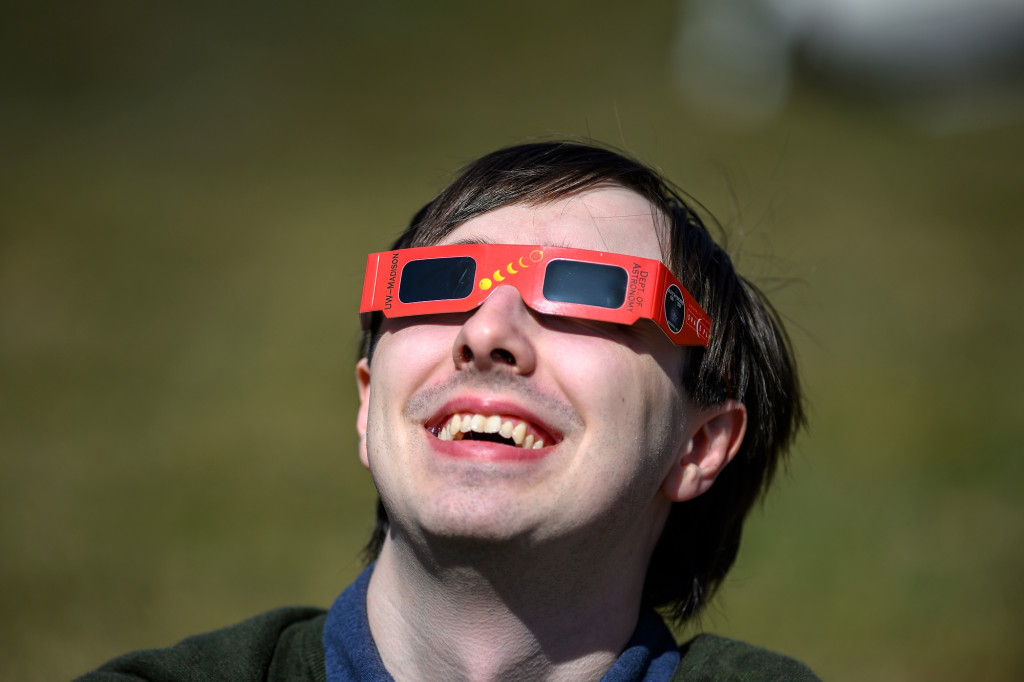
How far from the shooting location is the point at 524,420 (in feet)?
6.57

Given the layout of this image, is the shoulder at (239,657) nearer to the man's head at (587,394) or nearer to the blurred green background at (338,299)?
the man's head at (587,394)

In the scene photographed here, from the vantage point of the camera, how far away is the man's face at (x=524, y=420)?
1.92m

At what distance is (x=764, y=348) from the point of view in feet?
8.71

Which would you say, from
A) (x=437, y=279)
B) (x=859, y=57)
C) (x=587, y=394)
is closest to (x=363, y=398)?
(x=437, y=279)

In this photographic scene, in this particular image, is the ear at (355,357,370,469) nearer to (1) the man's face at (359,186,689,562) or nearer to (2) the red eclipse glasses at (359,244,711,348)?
(1) the man's face at (359,186,689,562)

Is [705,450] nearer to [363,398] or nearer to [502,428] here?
[502,428]

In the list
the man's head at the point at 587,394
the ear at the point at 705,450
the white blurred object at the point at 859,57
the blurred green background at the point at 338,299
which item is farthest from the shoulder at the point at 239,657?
the white blurred object at the point at 859,57

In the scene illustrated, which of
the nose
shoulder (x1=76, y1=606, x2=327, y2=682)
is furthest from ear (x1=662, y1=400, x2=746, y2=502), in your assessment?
shoulder (x1=76, y1=606, x2=327, y2=682)

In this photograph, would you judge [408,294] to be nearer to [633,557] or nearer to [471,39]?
[633,557]

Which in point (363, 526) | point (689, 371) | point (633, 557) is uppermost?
point (689, 371)

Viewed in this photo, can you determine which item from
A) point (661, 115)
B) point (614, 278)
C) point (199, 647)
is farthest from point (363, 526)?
point (661, 115)

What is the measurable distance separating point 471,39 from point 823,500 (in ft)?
28.1

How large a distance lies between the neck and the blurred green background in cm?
139

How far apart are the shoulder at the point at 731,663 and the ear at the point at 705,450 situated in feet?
1.32
